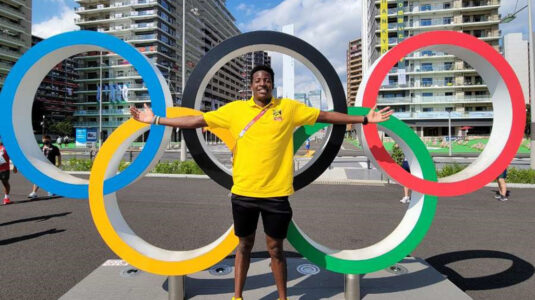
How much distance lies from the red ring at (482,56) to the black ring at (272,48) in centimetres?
32

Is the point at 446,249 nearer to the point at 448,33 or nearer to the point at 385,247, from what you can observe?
the point at 385,247

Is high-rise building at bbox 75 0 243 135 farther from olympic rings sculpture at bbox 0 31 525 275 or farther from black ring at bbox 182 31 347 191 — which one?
black ring at bbox 182 31 347 191

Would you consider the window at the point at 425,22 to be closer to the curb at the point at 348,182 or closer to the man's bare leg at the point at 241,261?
the curb at the point at 348,182

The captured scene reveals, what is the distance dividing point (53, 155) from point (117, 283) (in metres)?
7.93

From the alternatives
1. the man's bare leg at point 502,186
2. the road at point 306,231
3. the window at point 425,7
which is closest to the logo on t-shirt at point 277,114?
the road at point 306,231

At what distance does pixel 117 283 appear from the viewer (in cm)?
340

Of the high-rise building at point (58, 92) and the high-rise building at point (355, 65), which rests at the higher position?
the high-rise building at point (355, 65)

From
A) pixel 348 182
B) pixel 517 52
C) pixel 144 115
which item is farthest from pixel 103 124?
pixel 517 52

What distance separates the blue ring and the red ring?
7.34ft

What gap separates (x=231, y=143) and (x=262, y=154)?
2.48 feet

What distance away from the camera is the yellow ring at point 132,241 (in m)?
2.96

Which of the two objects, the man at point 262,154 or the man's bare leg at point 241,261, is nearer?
the man at point 262,154

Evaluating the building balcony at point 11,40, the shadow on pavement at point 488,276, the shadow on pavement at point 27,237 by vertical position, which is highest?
the building balcony at point 11,40

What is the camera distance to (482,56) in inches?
119
